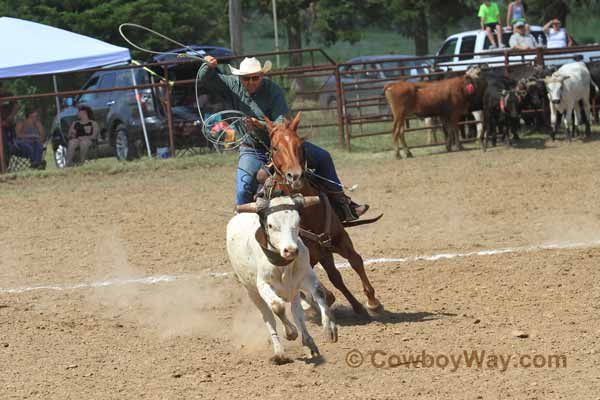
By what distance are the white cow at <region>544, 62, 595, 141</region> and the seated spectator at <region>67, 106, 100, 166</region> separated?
8.07m

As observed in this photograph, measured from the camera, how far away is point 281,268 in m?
5.98

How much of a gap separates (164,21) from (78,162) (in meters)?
14.1

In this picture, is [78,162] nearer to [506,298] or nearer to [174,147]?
[174,147]

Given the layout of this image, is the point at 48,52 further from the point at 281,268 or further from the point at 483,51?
the point at 281,268

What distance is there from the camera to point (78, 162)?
17625 mm

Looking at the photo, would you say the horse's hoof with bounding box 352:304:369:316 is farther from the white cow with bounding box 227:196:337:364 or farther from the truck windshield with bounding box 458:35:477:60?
the truck windshield with bounding box 458:35:477:60

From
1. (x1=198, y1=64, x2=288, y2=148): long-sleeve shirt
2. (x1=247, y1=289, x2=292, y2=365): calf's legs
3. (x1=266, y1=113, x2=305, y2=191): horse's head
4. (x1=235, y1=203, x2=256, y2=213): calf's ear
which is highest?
(x1=198, y1=64, x2=288, y2=148): long-sleeve shirt

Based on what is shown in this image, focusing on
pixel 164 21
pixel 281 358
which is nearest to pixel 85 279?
pixel 281 358

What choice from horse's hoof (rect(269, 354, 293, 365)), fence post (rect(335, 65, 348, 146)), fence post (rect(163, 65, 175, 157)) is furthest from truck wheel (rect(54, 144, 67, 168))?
horse's hoof (rect(269, 354, 293, 365))

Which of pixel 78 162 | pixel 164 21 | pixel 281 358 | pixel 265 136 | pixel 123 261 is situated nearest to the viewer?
pixel 281 358

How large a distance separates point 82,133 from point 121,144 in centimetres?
74

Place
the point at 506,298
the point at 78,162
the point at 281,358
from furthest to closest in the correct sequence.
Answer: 1. the point at 78,162
2. the point at 506,298
3. the point at 281,358

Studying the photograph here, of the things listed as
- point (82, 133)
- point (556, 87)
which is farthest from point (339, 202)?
point (82, 133)

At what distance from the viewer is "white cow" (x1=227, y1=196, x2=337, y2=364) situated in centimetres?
577
